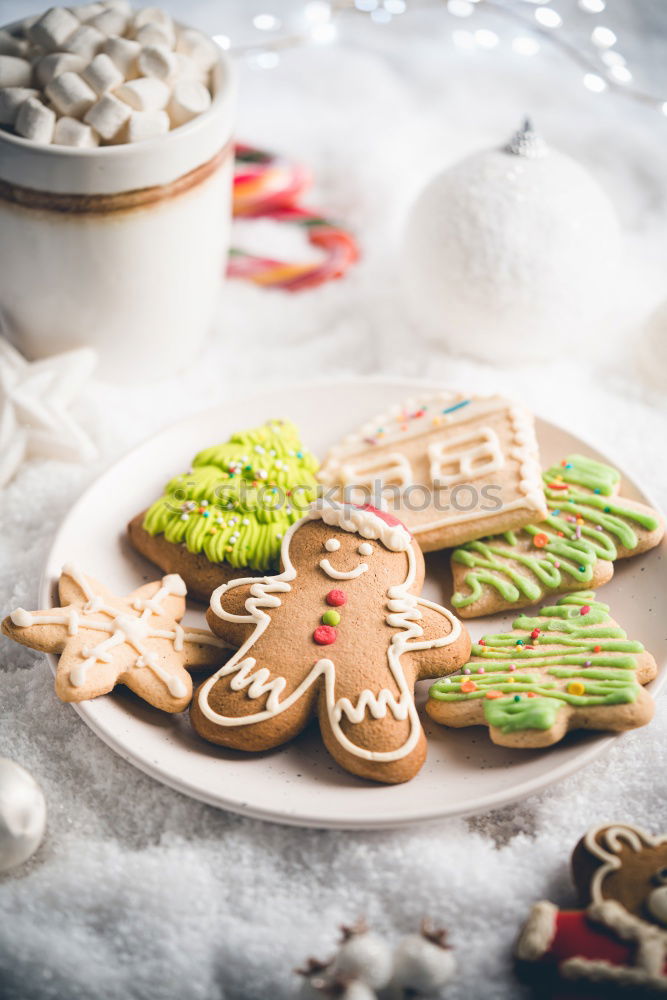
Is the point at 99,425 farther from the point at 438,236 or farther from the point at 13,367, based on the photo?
the point at 438,236

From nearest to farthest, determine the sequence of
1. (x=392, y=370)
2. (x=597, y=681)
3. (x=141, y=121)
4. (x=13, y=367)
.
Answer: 1. (x=597, y=681)
2. (x=141, y=121)
3. (x=13, y=367)
4. (x=392, y=370)

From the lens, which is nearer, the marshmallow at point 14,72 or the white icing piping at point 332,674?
the white icing piping at point 332,674

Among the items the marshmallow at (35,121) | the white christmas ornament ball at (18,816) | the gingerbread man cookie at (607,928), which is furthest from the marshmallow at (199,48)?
the gingerbread man cookie at (607,928)

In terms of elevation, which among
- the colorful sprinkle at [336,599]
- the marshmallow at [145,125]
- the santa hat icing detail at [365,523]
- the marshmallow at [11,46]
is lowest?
the colorful sprinkle at [336,599]

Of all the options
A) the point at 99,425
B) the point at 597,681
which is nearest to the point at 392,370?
the point at 99,425

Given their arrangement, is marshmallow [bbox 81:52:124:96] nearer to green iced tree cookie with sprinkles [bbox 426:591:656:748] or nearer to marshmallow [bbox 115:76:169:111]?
marshmallow [bbox 115:76:169:111]

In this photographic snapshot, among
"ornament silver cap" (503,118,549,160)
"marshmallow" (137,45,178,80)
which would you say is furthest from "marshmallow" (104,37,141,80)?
"ornament silver cap" (503,118,549,160)

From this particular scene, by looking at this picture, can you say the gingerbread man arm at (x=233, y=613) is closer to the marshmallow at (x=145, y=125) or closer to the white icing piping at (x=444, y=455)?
the white icing piping at (x=444, y=455)
